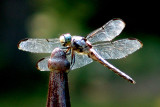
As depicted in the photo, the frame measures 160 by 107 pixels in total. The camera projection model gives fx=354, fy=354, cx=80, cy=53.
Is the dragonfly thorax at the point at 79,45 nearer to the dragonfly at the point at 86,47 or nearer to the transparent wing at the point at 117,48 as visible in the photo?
the dragonfly at the point at 86,47

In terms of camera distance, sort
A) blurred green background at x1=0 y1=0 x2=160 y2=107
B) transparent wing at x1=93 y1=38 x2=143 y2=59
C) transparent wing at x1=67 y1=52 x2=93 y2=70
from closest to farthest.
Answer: transparent wing at x1=67 y1=52 x2=93 y2=70 < transparent wing at x1=93 y1=38 x2=143 y2=59 < blurred green background at x1=0 y1=0 x2=160 y2=107

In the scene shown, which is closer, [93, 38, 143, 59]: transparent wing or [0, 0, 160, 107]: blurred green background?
[93, 38, 143, 59]: transparent wing

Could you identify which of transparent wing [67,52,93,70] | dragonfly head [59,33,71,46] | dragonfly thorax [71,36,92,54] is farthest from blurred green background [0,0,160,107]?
dragonfly head [59,33,71,46]

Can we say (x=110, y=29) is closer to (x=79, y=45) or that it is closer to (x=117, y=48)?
(x=117, y=48)

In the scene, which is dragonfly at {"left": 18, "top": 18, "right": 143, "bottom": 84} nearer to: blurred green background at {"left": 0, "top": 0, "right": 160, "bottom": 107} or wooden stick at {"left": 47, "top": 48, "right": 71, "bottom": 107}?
wooden stick at {"left": 47, "top": 48, "right": 71, "bottom": 107}

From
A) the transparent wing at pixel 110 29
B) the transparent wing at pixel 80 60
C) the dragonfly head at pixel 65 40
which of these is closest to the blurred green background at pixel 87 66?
the transparent wing at pixel 110 29

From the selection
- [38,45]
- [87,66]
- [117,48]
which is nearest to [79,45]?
[38,45]
